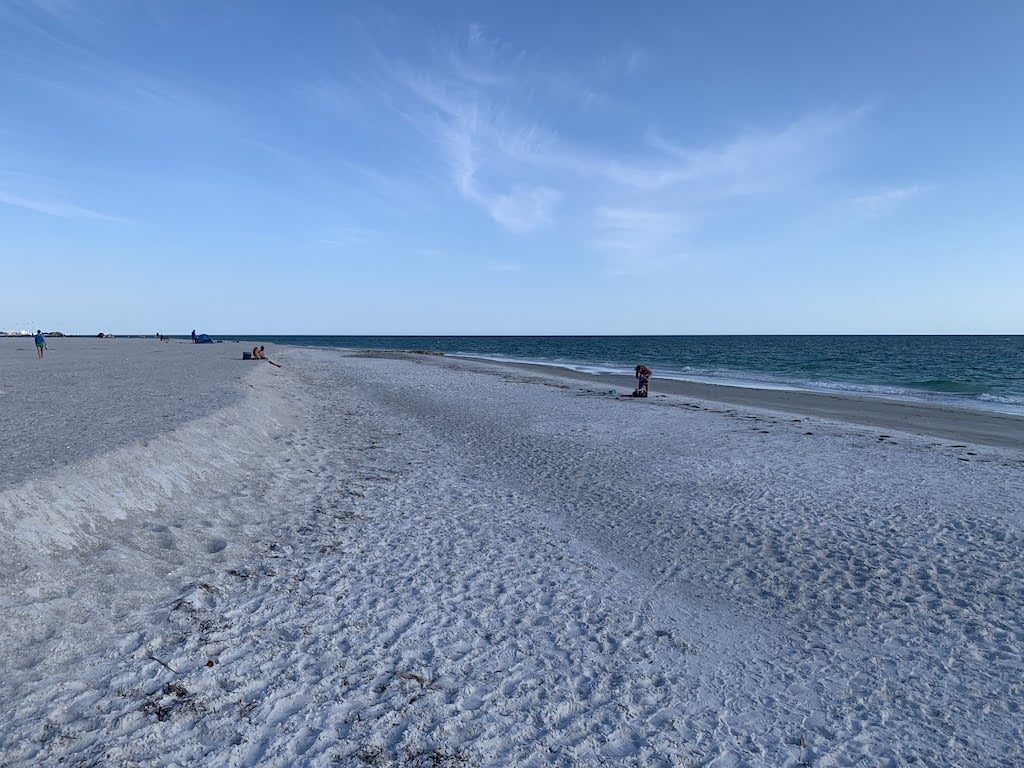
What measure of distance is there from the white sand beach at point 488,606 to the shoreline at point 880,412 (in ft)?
19.3

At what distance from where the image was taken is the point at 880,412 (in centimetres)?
2381

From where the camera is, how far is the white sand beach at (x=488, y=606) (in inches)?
180

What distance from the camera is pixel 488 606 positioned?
6703mm

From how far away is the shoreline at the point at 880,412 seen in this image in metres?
18.9

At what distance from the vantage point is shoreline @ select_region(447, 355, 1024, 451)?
1894 centimetres

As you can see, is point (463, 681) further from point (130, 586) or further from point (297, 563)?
point (130, 586)

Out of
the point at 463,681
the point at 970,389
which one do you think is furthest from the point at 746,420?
the point at 970,389

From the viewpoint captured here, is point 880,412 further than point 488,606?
Yes

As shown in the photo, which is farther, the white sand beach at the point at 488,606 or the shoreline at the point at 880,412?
the shoreline at the point at 880,412

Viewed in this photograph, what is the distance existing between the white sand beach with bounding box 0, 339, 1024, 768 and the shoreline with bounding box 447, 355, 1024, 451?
5.89 meters

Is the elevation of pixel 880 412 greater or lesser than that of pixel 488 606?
greater

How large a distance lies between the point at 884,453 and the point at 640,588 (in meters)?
11.0

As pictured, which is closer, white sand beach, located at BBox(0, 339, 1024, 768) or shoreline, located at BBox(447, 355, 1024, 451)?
white sand beach, located at BBox(0, 339, 1024, 768)

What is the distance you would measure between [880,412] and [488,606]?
75.5 feet
